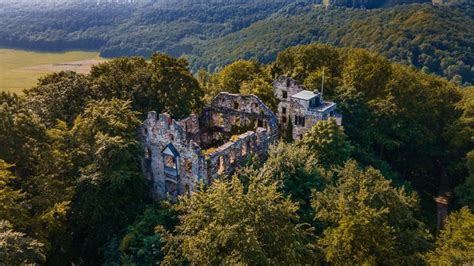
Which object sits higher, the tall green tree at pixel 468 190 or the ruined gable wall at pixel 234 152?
the ruined gable wall at pixel 234 152

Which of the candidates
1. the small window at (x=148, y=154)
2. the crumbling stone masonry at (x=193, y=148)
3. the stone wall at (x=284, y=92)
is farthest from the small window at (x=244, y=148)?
the stone wall at (x=284, y=92)

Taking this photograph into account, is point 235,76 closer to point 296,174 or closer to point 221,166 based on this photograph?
point 221,166

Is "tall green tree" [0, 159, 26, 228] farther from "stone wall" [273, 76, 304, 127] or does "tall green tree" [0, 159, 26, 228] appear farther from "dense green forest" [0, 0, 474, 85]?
"dense green forest" [0, 0, 474, 85]

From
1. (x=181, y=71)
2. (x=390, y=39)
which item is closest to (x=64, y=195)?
(x=181, y=71)

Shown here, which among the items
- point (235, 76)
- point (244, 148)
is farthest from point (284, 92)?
point (244, 148)

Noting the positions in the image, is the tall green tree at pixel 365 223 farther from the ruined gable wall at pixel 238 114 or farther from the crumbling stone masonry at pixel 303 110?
the crumbling stone masonry at pixel 303 110
